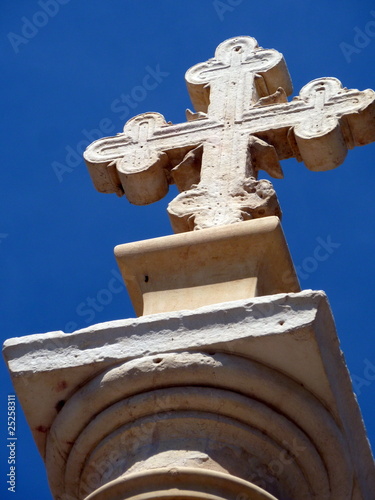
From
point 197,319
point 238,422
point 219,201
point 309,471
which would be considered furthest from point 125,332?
point 219,201

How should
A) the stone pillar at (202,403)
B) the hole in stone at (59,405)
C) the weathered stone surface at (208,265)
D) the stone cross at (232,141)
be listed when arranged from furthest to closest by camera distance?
the stone cross at (232,141)
the weathered stone surface at (208,265)
the hole in stone at (59,405)
the stone pillar at (202,403)

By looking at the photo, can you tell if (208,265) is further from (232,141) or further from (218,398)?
(232,141)

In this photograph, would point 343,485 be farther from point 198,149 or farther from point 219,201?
point 198,149

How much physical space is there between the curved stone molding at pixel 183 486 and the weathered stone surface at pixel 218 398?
3.8 inches

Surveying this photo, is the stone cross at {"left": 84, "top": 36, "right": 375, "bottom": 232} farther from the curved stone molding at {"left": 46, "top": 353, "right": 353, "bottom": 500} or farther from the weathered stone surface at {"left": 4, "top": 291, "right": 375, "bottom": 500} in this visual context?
the curved stone molding at {"left": 46, "top": 353, "right": 353, "bottom": 500}

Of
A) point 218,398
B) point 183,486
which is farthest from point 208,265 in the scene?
point 183,486

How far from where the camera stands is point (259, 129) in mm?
7070

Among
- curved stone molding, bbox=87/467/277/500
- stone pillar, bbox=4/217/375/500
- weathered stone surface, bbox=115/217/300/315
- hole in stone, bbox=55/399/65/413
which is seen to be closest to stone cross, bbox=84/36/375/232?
weathered stone surface, bbox=115/217/300/315

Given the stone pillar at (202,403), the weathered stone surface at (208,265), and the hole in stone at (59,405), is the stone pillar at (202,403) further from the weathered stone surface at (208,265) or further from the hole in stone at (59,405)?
the weathered stone surface at (208,265)

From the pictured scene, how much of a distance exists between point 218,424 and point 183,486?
0.38 metres

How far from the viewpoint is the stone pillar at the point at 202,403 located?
183 inches

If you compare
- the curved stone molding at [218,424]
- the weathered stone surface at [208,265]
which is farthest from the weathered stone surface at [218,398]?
the weathered stone surface at [208,265]

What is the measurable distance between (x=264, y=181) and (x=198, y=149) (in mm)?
864

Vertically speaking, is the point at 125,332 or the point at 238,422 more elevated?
the point at 125,332
